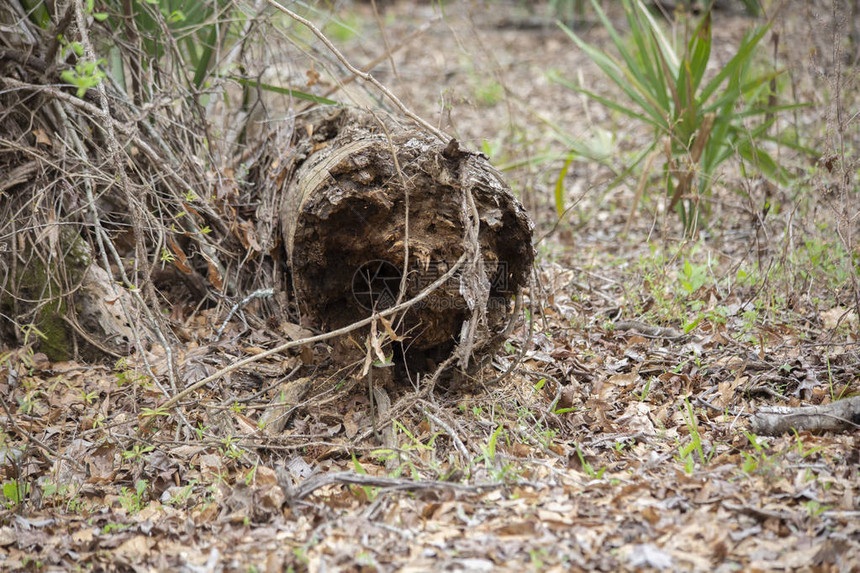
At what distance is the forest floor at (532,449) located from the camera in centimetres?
231

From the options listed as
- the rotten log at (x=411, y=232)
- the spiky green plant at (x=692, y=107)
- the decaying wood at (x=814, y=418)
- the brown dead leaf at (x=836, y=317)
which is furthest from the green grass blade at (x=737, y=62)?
the decaying wood at (x=814, y=418)

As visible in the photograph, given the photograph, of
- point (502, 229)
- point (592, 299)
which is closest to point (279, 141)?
point (502, 229)

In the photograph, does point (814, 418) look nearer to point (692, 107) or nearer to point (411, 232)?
point (411, 232)

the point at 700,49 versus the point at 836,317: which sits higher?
the point at 700,49

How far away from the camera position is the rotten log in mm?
2957

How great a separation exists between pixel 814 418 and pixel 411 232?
1.92 m

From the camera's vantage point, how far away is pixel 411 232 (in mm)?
3076

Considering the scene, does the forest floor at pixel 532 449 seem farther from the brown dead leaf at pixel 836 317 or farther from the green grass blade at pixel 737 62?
the green grass blade at pixel 737 62

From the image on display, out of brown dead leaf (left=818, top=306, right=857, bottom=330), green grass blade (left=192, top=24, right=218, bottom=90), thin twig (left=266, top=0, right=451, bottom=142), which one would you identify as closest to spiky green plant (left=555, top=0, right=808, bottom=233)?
brown dead leaf (left=818, top=306, right=857, bottom=330)

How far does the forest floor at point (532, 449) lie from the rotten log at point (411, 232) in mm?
335

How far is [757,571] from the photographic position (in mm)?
2104

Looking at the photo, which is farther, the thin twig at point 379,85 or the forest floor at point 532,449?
the thin twig at point 379,85

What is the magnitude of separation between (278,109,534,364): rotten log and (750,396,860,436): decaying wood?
1235 mm

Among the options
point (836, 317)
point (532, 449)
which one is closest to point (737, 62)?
point (836, 317)
